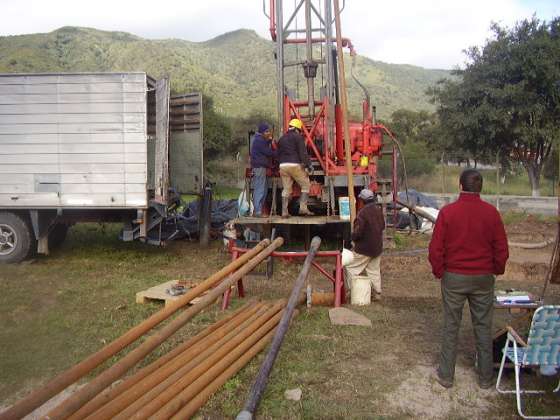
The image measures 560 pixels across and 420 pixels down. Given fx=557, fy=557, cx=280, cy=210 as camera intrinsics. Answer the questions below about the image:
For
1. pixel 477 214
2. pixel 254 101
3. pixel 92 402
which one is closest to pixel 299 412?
Answer: pixel 92 402

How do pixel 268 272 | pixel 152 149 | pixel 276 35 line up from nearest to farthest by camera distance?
pixel 268 272, pixel 276 35, pixel 152 149

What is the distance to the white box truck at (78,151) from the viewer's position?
9797mm

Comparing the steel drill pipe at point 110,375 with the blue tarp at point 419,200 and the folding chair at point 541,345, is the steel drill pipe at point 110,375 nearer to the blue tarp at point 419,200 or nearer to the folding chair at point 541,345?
the folding chair at point 541,345

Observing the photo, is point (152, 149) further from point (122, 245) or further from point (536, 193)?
point (536, 193)

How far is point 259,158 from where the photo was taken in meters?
9.36

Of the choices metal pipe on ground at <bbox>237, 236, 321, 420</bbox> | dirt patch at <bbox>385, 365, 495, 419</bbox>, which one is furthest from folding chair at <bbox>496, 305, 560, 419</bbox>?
metal pipe on ground at <bbox>237, 236, 321, 420</bbox>

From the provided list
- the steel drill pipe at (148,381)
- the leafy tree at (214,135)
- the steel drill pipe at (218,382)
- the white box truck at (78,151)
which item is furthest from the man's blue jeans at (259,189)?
the leafy tree at (214,135)

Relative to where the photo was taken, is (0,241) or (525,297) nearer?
(525,297)

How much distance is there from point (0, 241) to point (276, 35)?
6332 millimetres

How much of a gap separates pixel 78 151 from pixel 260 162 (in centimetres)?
334

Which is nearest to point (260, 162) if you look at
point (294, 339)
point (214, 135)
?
point (294, 339)

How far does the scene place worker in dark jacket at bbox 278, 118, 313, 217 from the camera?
880cm

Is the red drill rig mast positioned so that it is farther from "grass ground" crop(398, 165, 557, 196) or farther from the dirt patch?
"grass ground" crop(398, 165, 557, 196)

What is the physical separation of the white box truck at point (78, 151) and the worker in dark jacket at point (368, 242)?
417cm
